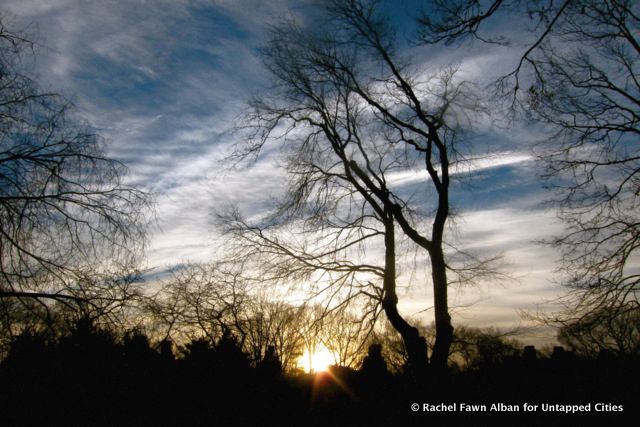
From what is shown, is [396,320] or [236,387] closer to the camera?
[396,320]

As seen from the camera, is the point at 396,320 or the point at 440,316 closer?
the point at 440,316

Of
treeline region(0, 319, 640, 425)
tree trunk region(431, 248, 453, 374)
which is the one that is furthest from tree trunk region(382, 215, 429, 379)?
treeline region(0, 319, 640, 425)

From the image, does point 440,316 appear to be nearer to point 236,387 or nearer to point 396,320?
point 396,320

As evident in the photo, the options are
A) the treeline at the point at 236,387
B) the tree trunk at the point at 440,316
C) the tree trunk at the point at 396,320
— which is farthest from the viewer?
the treeline at the point at 236,387

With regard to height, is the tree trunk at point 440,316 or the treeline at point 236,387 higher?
the tree trunk at point 440,316

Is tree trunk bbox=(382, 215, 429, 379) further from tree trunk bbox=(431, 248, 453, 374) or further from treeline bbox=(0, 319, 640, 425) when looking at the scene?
treeline bbox=(0, 319, 640, 425)

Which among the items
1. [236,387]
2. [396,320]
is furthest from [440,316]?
[236,387]

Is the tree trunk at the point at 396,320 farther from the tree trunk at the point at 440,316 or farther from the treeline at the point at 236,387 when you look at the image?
the treeline at the point at 236,387

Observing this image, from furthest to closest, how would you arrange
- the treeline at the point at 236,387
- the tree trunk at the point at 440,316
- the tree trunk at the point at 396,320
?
1. the treeline at the point at 236,387
2. the tree trunk at the point at 396,320
3. the tree trunk at the point at 440,316

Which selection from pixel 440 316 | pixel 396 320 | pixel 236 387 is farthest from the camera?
pixel 236 387

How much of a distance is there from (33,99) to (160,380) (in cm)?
1662

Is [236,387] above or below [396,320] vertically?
below

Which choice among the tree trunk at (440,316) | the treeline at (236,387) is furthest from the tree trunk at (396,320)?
the treeline at (236,387)

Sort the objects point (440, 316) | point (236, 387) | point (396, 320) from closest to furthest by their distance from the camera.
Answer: point (440, 316)
point (396, 320)
point (236, 387)
